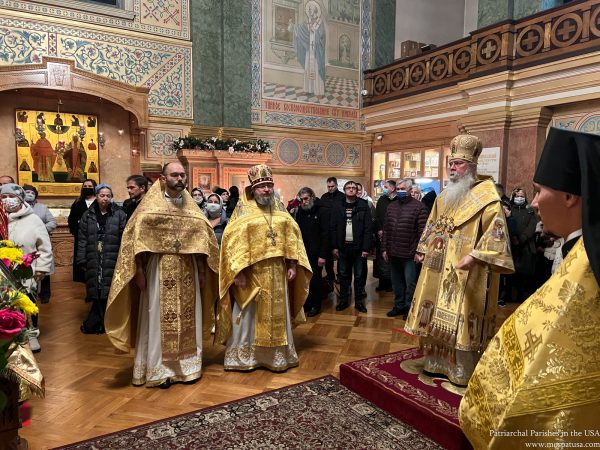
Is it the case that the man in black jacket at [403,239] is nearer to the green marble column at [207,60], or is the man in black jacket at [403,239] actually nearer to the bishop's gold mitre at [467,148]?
the bishop's gold mitre at [467,148]

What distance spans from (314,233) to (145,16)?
6713 mm

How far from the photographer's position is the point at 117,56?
9094mm

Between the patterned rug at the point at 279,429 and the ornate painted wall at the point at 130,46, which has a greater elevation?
the ornate painted wall at the point at 130,46

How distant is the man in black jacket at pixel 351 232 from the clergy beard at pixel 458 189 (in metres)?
2.58

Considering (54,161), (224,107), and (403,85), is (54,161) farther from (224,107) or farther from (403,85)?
(403,85)

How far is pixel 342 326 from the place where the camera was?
5.43 metres

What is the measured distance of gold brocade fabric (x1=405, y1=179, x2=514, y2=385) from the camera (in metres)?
3.15

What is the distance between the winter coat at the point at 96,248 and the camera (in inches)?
190

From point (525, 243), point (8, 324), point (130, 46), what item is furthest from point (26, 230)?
point (525, 243)

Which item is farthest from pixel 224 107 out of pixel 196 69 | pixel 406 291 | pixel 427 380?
pixel 427 380

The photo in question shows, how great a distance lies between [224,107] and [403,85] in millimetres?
4571

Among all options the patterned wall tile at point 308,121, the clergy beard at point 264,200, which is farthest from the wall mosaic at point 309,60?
the clergy beard at point 264,200

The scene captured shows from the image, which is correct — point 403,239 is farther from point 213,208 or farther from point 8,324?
point 8,324

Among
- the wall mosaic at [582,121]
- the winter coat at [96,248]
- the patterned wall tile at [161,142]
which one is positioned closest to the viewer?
the winter coat at [96,248]
